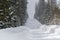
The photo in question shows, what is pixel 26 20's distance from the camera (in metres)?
7.32

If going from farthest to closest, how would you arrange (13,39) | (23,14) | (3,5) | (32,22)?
(23,14) → (32,22) → (3,5) → (13,39)

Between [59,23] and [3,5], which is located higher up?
[3,5]

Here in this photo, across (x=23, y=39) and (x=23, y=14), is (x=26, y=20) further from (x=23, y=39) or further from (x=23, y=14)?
(x=23, y=39)

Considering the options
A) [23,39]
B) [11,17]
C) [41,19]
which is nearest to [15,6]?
[11,17]

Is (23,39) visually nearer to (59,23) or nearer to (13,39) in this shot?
(13,39)

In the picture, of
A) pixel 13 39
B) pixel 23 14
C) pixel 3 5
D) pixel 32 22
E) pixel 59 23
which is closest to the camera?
pixel 13 39

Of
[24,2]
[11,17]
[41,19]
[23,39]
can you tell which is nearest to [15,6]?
[11,17]

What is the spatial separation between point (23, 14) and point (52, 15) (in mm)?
1675

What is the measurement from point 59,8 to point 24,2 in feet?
6.78

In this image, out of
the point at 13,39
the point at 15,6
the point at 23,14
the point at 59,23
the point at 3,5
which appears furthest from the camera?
the point at 23,14

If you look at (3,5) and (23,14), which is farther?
(23,14)

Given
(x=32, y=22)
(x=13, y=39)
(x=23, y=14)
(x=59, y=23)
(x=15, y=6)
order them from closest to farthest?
(x=13, y=39) < (x=59, y=23) < (x=15, y=6) < (x=32, y=22) < (x=23, y=14)

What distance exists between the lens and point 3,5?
5117mm

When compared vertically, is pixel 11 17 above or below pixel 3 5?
below
